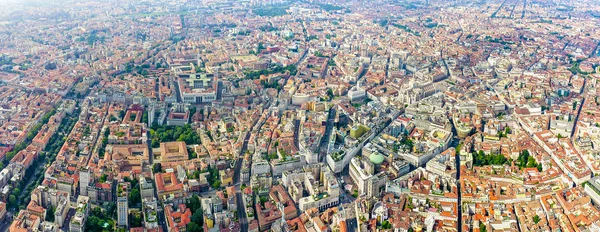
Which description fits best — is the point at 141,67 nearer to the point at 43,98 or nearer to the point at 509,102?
the point at 43,98

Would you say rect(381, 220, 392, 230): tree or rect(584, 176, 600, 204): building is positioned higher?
rect(584, 176, 600, 204): building

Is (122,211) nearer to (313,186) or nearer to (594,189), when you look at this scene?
(313,186)

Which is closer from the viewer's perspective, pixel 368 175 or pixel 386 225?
pixel 386 225

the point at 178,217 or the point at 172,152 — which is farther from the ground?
the point at 172,152

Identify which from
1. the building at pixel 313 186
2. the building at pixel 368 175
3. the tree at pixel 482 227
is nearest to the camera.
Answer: the tree at pixel 482 227

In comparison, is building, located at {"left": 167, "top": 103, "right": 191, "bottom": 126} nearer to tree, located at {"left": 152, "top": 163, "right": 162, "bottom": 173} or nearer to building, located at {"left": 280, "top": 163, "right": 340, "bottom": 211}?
tree, located at {"left": 152, "top": 163, "right": 162, "bottom": 173}

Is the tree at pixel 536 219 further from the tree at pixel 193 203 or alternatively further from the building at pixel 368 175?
the tree at pixel 193 203

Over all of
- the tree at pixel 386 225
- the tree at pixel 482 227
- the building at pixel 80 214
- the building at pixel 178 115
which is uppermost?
the building at pixel 178 115

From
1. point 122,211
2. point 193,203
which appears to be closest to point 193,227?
point 193,203

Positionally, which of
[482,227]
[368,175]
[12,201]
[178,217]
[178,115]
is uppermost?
[178,115]

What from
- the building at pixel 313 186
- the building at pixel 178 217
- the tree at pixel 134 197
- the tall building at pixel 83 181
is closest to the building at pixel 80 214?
the tall building at pixel 83 181

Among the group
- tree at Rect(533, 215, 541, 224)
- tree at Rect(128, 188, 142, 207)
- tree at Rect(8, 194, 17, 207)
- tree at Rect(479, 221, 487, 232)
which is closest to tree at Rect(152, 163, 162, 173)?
tree at Rect(128, 188, 142, 207)

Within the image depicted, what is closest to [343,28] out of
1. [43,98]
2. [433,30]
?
[433,30]

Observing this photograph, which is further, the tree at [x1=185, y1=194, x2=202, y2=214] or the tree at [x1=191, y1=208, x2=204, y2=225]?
the tree at [x1=185, y1=194, x2=202, y2=214]
